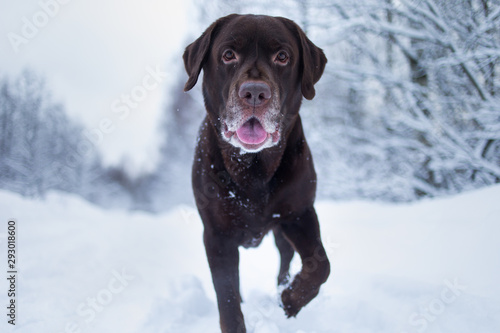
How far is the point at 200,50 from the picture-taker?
2350 mm

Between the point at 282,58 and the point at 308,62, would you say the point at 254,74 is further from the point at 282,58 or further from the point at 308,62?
the point at 308,62

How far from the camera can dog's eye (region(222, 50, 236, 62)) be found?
2137mm

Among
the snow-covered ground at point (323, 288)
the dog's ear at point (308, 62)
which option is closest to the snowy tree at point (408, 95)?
the snow-covered ground at point (323, 288)

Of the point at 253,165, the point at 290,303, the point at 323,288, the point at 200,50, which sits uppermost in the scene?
the point at 200,50

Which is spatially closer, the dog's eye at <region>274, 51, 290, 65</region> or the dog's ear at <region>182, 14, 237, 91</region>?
the dog's eye at <region>274, 51, 290, 65</region>

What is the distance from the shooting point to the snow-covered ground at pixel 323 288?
2295mm

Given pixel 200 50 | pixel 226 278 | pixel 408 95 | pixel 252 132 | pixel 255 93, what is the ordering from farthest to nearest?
1. pixel 408 95
2. pixel 200 50
3. pixel 226 278
4. pixel 252 132
5. pixel 255 93

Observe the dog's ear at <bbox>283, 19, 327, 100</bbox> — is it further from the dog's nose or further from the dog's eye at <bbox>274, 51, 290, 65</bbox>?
the dog's nose

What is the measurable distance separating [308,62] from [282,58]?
0.82ft

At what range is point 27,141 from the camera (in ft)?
61.4

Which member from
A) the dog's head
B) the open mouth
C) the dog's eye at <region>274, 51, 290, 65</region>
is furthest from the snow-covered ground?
the dog's eye at <region>274, 51, 290, 65</region>

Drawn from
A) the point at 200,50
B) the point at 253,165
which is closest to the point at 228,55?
the point at 200,50

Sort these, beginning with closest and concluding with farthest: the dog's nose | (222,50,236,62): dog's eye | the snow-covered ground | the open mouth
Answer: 1. the dog's nose
2. the open mouth
3. (222,50,236,62): dog's eye
4. the snow-covered ground

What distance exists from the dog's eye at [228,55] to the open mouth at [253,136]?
42 centimetres
